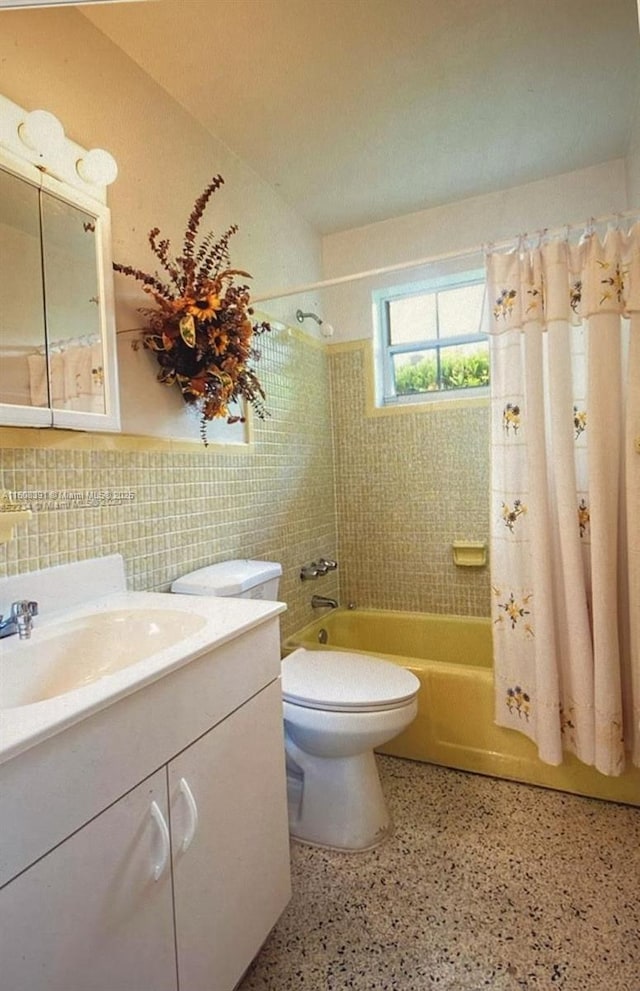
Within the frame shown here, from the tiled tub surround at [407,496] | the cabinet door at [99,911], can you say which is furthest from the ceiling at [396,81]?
the cabinet door at [99,911]

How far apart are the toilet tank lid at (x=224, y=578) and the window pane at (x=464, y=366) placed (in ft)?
4.65

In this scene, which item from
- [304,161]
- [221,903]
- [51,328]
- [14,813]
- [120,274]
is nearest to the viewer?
[14,813]

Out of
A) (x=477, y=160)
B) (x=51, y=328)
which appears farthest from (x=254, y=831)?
(x=477, y=160)

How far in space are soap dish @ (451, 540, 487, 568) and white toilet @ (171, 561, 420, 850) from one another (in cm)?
91

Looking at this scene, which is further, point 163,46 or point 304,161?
point 304,161

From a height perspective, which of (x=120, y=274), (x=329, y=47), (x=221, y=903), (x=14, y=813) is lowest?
(x=221, y=903)

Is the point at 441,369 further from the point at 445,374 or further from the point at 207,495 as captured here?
the point at 207,495

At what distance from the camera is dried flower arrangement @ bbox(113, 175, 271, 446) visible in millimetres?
1375

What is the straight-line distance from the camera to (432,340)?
2.52m

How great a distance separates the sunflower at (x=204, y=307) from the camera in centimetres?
138

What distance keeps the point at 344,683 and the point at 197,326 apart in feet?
3.80

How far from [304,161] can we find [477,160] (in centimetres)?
72

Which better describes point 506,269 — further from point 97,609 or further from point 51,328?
point 97,609

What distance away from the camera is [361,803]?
57.6 inches
